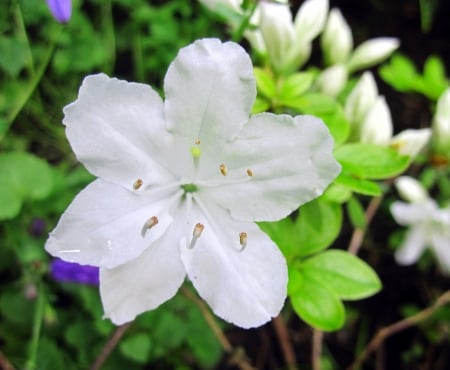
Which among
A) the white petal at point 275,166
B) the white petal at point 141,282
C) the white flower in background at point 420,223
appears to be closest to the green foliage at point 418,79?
the white flower in background at point 420,223

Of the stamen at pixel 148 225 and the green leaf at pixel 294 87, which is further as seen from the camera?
the green leaf at pixel 294 87

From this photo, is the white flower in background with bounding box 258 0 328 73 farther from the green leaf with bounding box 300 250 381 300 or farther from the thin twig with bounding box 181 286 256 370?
the thin twig with bounding box 181 286 256 370

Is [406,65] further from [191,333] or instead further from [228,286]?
[228,286]

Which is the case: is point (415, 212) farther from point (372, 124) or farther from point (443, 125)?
point (372, 124)

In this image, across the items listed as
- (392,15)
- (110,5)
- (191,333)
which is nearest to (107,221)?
(191,333)

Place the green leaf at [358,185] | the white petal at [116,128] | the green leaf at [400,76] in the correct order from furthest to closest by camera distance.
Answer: the green leaf at [400,76] → the green leaf at [358,185] → the white petal at [116,128]

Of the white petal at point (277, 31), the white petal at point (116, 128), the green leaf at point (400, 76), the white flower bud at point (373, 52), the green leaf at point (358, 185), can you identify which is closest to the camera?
the white petal at point (116, 128)

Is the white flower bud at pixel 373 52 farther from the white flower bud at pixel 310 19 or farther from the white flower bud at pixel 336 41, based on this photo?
the white flower bud at pixel 310 19
